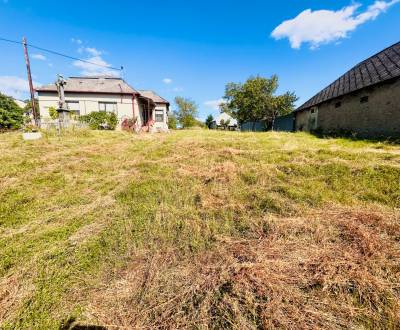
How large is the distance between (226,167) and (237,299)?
12.7 feet

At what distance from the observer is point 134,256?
2.82 metres

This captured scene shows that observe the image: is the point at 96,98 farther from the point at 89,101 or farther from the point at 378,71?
the point at 378,71

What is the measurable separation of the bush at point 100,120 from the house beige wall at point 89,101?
65.7 inches

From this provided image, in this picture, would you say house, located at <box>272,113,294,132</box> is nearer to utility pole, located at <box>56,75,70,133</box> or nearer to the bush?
the bush

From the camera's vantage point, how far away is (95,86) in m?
18.5

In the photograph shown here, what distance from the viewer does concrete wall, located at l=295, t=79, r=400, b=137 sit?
27.6 ft

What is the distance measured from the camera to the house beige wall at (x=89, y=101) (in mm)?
17781

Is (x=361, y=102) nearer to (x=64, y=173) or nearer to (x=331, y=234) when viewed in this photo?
(x=331, y=234)

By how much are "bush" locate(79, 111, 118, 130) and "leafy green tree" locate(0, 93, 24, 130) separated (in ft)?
87.8

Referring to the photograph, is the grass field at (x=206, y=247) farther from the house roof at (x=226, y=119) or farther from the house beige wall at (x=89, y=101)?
the house roof at (x=226, y=119)

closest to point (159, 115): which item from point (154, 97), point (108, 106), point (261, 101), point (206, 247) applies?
point (154, 97)

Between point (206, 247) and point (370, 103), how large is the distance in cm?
1099

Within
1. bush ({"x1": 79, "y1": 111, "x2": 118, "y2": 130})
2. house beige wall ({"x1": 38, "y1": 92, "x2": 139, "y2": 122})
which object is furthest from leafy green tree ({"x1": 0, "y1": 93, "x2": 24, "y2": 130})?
bush ({"x1": 79, "y1": 111, "x2": 118, "y2": 130})

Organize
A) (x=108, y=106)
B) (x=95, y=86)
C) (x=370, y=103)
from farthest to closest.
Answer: (x=95, y=86), (x=108, y=106), (x=370, y=103)
